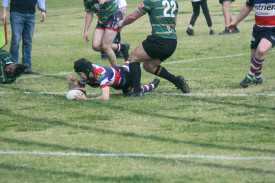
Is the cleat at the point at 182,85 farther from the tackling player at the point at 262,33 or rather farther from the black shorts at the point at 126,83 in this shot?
the tackling player at the point at 262,33

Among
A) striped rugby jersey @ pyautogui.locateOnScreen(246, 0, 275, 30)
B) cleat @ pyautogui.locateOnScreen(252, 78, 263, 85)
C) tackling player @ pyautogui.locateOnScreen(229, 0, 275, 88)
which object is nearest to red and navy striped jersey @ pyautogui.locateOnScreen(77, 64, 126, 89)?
tackling player @ pyautogui.locateOnScreen(229, 0, 275, 88)

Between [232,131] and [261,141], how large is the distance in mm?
480

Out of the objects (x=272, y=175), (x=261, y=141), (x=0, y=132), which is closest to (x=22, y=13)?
(x=0, y=132)

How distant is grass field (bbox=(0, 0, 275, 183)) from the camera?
14.5ft

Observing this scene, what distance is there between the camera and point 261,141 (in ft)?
16.9

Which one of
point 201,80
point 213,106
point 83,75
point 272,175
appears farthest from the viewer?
point 201,80

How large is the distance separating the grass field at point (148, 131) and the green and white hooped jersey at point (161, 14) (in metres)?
0.97

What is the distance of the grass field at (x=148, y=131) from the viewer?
443cm

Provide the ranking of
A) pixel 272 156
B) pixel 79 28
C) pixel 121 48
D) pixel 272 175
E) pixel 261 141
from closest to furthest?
pixel 272 175 → pixel 272 156 → pixel 261 141 → pixel 121 48 → pixel 79 28

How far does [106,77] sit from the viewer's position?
742 cm

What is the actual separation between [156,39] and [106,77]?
92cm

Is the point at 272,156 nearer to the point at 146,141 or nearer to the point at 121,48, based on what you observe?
the point at 146,141

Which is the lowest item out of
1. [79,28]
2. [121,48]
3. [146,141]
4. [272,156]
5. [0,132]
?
[79,28]

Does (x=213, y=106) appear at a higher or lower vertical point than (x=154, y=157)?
lower
